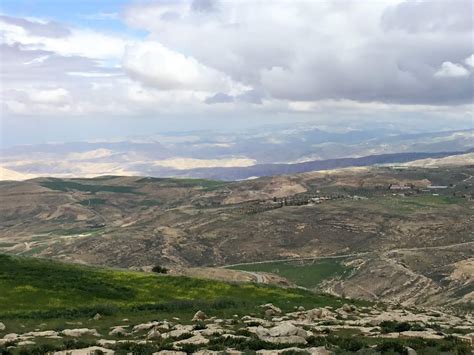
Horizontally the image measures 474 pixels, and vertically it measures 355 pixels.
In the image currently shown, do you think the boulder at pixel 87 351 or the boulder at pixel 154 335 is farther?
the boulder at pixel 154 335

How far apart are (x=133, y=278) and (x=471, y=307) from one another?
224ft

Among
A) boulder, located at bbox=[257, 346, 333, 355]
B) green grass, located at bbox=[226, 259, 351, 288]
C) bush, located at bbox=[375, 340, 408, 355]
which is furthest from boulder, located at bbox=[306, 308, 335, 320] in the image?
green grass, located at bbox=[226, 259, 351, 288]

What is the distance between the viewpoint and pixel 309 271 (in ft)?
618

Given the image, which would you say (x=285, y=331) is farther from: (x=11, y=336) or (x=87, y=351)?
(x=11, y=336)

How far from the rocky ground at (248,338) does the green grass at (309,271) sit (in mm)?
134647

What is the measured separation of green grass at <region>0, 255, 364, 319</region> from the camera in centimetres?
5234

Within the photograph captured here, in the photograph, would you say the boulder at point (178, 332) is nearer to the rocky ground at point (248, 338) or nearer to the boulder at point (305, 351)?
the rocky ground at point (248, 338)

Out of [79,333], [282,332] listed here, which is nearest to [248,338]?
[282,332]

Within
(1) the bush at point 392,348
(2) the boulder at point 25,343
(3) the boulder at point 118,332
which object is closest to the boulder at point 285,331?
(1) the bush at point 392,348

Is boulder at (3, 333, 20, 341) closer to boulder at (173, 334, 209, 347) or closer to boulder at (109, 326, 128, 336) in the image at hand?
boulder at (109, 326, 128, 336)

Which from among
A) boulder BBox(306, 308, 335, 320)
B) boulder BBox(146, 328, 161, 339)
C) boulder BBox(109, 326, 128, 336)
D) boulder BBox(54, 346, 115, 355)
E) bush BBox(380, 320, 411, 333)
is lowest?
boulder BBox(306, 308, 335, 320)

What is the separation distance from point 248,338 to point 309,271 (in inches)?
6477

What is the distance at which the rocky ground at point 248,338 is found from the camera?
80.1ft

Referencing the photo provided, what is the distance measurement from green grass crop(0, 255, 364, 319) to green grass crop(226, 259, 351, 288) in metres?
95.3
